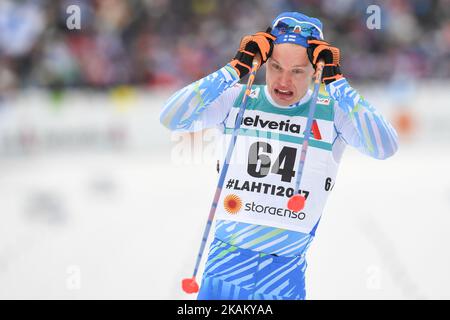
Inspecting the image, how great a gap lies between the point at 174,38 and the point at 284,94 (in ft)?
34.2

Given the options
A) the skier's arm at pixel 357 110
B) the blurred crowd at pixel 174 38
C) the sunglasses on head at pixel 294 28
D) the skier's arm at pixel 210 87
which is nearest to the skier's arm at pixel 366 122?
the skier's arm at pixel 357 110

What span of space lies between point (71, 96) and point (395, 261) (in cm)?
629

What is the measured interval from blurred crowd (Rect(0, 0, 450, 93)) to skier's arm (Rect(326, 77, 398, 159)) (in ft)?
30.3

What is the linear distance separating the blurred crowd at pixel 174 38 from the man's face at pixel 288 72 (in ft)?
29.8

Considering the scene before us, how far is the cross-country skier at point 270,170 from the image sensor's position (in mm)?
4027

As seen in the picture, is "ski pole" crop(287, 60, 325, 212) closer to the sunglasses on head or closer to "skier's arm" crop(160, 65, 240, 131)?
the sunglasses on head

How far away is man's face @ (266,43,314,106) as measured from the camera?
3.95 meters

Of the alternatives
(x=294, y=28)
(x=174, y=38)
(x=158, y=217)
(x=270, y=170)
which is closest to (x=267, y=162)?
(x=270, y=170)

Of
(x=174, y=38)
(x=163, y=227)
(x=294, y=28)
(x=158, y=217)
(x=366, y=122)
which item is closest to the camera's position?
(x=366, y=122)

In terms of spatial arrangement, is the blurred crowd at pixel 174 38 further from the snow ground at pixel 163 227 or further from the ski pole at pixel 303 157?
the ski pole at pixel 303 157

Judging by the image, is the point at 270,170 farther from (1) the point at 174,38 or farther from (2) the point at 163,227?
(1) the point at 174,38

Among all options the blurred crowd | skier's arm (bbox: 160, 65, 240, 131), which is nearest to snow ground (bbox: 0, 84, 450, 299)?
the blurred crowd

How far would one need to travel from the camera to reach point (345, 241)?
28.2ft

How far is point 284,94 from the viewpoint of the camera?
4.02 m
